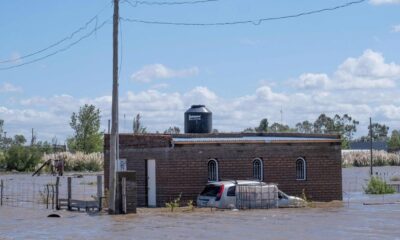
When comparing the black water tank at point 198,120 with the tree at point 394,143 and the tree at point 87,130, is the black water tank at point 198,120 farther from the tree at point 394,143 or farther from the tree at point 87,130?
the tree at point 394,143

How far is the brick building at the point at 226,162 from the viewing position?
32.4m

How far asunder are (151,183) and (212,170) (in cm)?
281

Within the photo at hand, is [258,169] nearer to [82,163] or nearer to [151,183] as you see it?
[151,183]

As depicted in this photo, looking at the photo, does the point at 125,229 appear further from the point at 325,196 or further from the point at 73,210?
the point at 325,196

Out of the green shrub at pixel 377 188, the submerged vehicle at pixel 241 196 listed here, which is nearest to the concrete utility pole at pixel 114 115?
the submerged vehicle at pixel 241 196

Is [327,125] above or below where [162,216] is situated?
above

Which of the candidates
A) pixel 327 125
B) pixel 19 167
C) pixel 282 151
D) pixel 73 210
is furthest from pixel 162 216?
pixel 327 125

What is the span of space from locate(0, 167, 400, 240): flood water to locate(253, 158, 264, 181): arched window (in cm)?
467

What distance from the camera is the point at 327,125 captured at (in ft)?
509

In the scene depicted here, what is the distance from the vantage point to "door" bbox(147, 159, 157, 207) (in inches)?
1283

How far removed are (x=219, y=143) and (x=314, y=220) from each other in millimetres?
9262

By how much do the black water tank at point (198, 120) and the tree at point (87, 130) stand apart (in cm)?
4857

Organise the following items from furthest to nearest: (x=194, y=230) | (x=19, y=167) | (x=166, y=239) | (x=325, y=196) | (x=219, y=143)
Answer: (x=19, y=167) → (x=325, y=196) → (x=219, y=143) → (x=194, y=230) → (x=166, y=239)

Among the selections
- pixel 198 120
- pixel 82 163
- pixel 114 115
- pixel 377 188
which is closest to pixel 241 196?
pixel 114 115
